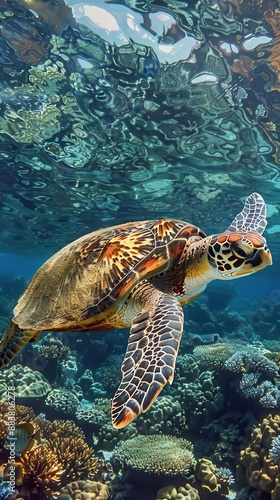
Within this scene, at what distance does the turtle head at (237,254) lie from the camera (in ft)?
10.5

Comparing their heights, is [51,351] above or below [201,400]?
above

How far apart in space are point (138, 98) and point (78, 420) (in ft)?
26.4

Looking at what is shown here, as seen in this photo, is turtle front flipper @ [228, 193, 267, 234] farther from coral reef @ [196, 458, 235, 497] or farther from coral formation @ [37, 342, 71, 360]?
coral formation @ [37, 342, 71, 360]

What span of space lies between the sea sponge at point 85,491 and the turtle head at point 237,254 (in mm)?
3916

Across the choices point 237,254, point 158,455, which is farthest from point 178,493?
point 237,254

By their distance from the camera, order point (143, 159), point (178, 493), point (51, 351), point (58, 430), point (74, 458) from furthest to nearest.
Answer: point (143, 159), point (51, 351), point (58, 430), point (74, 458), point (178, 493)

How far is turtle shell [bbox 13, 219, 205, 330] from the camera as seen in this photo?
362cm

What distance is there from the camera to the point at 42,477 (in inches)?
189

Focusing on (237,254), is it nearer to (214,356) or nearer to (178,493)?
(178,493)

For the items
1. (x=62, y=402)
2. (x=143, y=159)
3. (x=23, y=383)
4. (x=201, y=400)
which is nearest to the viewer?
(x=201, y=400)

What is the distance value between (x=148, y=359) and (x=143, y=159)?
420 inches

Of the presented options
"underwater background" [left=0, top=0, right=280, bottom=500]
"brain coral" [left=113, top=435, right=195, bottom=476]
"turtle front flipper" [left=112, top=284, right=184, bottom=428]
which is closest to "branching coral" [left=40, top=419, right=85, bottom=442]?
"underwater background" [left=0, top=0, right=280, bottom=500]

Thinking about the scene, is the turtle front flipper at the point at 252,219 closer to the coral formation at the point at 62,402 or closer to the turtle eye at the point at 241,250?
the turtle eye at the point at 241,250

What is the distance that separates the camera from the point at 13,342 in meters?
4.78
